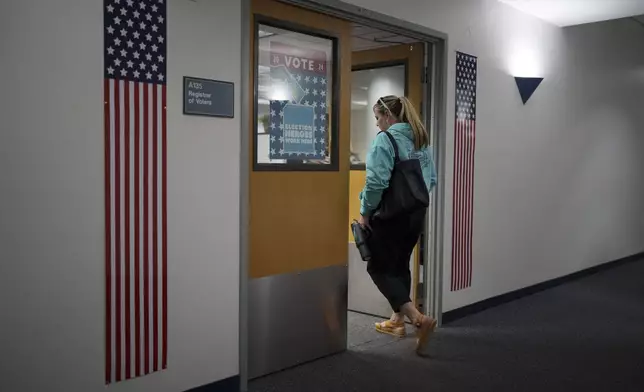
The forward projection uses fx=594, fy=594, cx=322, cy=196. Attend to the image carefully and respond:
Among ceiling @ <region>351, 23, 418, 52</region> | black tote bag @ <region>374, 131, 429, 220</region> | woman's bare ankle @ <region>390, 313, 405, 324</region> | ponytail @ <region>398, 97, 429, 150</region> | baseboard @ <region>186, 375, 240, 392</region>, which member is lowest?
baseboard @ <region>186, 375, 240, 392</region>

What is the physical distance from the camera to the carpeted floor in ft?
11.3

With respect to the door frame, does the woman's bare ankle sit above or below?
below

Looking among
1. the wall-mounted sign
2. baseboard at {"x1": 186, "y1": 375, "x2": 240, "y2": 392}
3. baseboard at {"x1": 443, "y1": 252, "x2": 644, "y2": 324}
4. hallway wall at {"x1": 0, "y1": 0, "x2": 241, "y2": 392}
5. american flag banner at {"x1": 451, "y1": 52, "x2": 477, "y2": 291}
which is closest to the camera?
hallway wall at {"x1": 0, "y1": 0, "x2": 241, "y2": 392}

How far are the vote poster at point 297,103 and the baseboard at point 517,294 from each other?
1971mm

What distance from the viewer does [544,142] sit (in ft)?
19.5

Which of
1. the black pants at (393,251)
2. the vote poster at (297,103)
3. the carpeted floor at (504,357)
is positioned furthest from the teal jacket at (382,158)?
the carpeted floor at (504,357)

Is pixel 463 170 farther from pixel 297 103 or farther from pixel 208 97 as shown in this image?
pixel 208 97

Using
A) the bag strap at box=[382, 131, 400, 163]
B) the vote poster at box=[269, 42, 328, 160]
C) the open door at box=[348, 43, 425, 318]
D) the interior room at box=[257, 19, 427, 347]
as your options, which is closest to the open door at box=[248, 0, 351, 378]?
the vote poster at box=[269, 42, 328, 160]

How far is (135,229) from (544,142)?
447cm

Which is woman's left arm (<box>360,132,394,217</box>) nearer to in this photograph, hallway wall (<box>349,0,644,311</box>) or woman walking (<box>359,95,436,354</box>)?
woman walking (<box>359,95,436,354</box>)

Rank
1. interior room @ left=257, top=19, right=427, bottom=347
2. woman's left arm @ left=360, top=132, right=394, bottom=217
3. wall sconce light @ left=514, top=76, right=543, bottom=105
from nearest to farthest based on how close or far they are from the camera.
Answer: woman's left arm @ left=360, top=132, right=394, bottom=217 < interior room @ left=257, top=19, right=427, bottom=347 < wall sconce light @ left=514, top=76, right=543, bottom=105

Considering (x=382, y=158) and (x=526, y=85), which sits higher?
(x=526, y=85)

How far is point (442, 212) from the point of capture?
183 inches

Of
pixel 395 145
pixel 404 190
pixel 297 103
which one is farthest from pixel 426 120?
pixel 297 103
